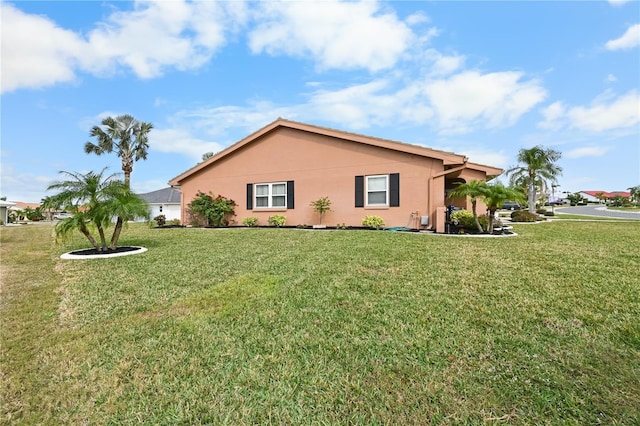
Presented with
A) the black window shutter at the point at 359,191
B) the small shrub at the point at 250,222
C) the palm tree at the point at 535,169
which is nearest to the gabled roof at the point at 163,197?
the small shrub at the point at 250,222

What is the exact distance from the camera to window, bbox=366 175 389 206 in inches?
538

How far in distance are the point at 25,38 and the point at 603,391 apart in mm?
13173

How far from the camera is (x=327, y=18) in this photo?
9883mm

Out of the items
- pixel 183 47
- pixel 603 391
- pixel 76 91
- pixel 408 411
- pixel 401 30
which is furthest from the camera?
pixel 76 91

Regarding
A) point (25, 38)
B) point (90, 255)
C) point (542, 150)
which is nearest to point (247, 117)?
point (25, 38)

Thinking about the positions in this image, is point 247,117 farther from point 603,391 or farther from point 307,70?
point 603,391

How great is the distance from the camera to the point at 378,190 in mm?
13828

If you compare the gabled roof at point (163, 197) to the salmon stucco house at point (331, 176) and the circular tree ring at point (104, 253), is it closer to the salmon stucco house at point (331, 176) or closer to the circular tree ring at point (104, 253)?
the salmon stucco house at point (331, 176)

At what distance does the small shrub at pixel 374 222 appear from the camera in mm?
13195

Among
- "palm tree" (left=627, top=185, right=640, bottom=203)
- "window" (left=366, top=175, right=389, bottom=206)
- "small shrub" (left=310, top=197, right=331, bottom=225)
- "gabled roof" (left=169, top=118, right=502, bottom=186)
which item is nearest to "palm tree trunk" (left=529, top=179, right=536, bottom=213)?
"gabled roof" (left=169, top=118, right=502, bottom=186)

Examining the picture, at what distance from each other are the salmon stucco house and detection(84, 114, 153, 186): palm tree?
48.2 ft

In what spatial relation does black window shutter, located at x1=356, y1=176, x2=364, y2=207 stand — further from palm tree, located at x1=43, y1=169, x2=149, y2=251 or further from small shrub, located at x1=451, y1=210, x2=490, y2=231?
palm tree, located at x1=43, y1=169, x2=149, y2=251

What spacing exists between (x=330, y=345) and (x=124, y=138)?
32.2m

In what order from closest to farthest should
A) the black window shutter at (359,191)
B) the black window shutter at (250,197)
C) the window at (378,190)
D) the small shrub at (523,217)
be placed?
the window at (378,190) → the black window shutter at (359,191) → the black window shutter at (250,197) → the small shrub at (523,217)
